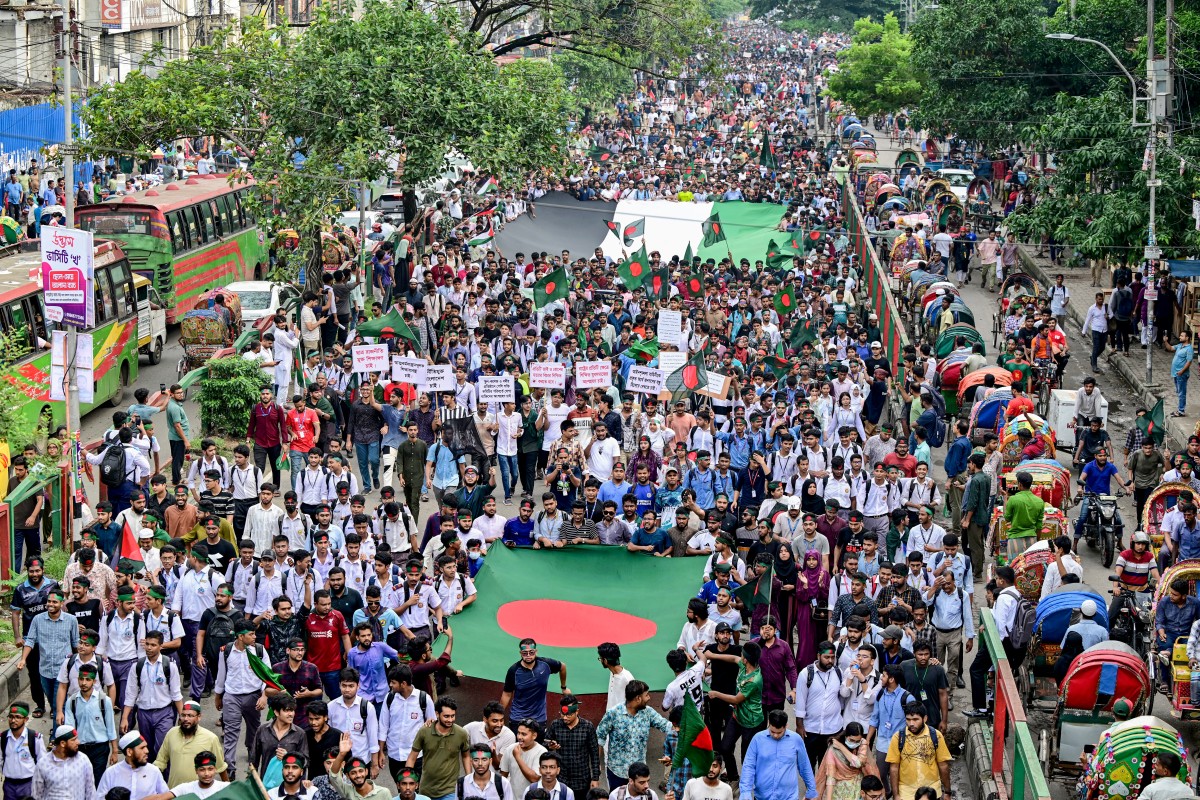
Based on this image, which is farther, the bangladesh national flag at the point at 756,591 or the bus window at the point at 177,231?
the bus window at the point at 177,231

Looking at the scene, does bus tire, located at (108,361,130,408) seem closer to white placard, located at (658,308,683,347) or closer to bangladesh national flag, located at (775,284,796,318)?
white placard, located at (658,308,683,347)

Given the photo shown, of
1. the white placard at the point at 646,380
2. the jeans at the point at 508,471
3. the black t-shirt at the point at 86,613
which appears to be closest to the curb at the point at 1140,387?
the white placard at the point at 646,380

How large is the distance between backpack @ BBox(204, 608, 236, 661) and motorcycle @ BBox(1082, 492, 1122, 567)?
9735 millimetres

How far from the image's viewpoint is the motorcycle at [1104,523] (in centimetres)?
1916

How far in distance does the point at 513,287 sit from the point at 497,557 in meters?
12.5

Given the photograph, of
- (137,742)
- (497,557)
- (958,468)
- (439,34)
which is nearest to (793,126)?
(439,34)

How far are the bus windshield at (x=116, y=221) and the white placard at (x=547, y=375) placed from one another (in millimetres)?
10927

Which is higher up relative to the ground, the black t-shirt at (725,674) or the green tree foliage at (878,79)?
the green tree foliage at (878,79)

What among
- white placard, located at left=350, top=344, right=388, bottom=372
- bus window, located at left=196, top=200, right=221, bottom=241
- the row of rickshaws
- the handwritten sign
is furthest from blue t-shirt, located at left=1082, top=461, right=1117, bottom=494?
bus window, located at left=196, top=200, right=221, bottom=241

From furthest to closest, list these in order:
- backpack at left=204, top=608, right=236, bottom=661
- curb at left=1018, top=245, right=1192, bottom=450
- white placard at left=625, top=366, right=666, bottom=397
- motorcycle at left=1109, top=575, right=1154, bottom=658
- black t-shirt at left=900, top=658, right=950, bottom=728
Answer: curb at left=1018, top=245, right=1192, bottom=450, white placard at left=625, top=366, right=666, bottom=397, motorcycle at left=1109, top=575, right=1154, bottom=658, backpack at left=204, top=608, right=236, bottom=661, black t-shirt at left=900, top=658, right=950, bottom=728

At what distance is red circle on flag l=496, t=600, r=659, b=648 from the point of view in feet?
47.8

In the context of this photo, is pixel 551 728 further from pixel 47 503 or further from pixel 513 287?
pixel 513 287

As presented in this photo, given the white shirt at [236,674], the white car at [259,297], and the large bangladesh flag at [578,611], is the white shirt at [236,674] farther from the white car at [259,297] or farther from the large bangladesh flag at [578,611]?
the white car at [259,297]

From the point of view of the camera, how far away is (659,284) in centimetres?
2855
